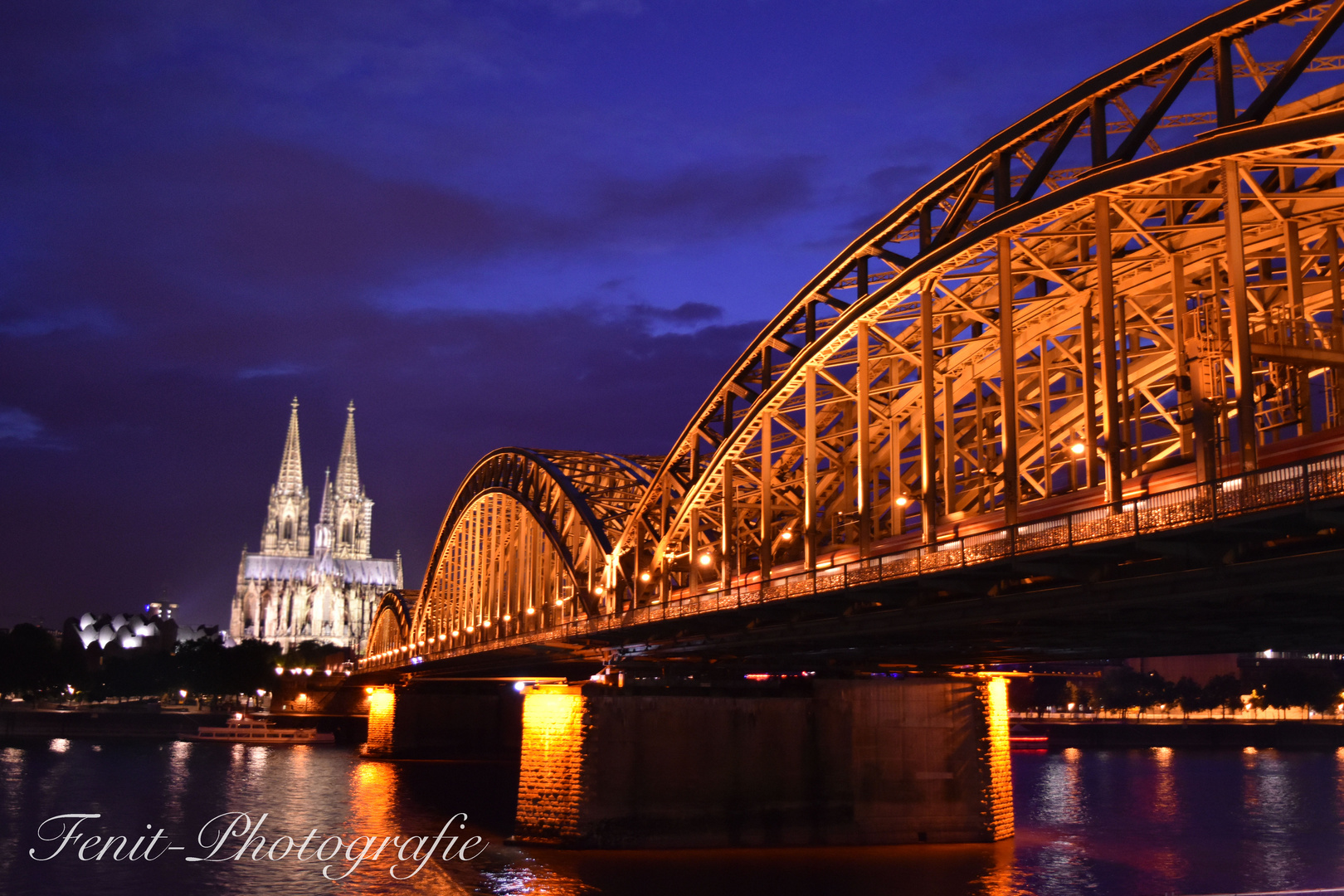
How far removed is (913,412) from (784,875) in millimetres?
18843

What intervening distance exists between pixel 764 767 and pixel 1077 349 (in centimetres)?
1957

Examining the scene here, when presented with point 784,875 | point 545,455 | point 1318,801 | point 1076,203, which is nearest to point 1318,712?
point 1318,801

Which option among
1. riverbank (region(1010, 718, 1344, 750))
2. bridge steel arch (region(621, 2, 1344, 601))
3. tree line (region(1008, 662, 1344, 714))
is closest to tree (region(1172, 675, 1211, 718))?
tree line (region(1008, 662, 1344, 714))

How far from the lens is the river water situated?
43531mm

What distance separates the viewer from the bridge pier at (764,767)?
48.5 metres

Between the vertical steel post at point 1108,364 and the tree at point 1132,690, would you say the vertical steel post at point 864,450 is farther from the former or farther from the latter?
the tree at point 1132,690

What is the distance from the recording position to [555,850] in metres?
48.6

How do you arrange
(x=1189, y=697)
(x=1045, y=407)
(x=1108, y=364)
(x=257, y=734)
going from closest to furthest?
(x=1108, y=364) < (x=1045, y=407) < (x=257, y=734) < (x=1189, y=697)

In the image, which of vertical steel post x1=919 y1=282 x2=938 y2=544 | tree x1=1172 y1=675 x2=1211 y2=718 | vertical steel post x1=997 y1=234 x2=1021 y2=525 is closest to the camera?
vertical steel post x1=997 y1=234 x2=1021 y2=525

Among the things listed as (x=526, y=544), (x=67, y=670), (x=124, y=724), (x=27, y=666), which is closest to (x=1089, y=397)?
(x=526, y=544)

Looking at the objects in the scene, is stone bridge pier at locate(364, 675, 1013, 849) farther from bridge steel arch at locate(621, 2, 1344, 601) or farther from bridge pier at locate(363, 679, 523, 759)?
bridge pier at locate(363, 679, 523, 759)

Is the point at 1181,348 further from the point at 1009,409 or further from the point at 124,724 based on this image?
the point at 124,724

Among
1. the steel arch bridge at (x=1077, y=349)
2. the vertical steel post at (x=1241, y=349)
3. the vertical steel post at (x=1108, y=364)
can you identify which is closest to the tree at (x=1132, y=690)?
the steel arch bridge at (x=1077, y=349)

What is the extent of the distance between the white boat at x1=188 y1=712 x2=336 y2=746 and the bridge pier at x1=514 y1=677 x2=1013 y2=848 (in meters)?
95.5
